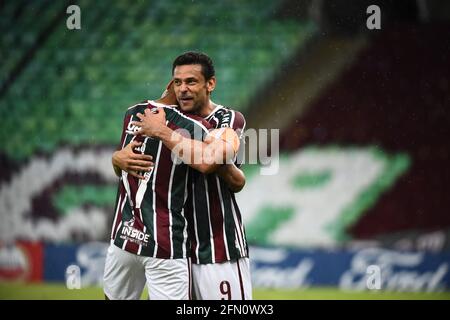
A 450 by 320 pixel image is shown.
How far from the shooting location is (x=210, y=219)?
3232 millimetres

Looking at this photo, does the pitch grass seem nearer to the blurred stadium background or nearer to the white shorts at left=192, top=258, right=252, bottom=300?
the blurred stadium background

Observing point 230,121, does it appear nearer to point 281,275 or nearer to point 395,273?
point 281,275

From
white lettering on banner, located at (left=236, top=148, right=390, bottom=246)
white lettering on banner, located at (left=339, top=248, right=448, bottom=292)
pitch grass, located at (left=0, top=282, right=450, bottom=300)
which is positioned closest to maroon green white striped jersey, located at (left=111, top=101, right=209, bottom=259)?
pitch grass, located at (left=0, top=282, right=450, bottom=300)

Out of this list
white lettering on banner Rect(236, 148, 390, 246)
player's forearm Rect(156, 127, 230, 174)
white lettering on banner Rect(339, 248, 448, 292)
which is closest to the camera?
player's forearm Rect(156, 127, 230, 174)

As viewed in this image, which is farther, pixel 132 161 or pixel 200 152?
pixel 132 161

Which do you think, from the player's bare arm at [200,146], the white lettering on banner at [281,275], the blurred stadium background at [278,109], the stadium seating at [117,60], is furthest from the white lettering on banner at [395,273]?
the player's bare arm at [200,146]

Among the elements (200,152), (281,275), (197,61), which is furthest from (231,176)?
(281,275)

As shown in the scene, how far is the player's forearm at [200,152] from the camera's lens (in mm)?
3027

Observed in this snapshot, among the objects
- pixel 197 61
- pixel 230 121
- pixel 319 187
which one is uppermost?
pixel 197 61

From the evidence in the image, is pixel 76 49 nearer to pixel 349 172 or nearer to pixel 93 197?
pixel 93 197

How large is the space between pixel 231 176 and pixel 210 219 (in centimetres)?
21

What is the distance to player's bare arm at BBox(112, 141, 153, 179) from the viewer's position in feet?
10.4

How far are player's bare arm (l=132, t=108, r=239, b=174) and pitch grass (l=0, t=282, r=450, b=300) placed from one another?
9.61ft
